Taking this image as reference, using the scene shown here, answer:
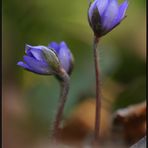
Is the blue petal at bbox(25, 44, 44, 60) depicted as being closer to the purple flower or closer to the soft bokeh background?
the purple flower

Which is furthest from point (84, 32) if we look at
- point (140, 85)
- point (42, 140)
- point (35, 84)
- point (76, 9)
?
point (42, 140)

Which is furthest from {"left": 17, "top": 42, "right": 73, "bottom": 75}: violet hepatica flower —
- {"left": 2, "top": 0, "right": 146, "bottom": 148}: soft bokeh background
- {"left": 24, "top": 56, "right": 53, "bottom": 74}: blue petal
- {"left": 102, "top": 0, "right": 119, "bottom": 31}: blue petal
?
{"left": 2, "top": 0, "right": 146, "bottom": 148}: soft bokeh background

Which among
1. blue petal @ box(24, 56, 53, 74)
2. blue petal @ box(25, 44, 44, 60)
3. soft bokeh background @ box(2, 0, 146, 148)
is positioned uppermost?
blue petal @ box(25, 44, 44, 60)

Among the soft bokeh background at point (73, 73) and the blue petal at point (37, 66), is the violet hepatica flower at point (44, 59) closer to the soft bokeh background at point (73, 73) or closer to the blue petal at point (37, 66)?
the blue petal at point (37, 66)

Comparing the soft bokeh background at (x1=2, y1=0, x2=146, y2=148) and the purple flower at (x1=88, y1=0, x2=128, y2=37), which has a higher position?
the purple flower at (x1=88, y1=0, x2=128, y2=37)

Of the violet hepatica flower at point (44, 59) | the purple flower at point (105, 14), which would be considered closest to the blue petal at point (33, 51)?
the violet hepatica flower at point (44, 59)

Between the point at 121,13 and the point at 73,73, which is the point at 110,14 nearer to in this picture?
the point at 121,13

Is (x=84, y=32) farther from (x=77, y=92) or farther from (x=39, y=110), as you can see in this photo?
(x=39, y=110)

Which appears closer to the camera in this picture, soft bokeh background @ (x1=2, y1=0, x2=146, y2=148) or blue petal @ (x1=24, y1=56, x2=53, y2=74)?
blue petal @ (x1=24, y1=56, x2=53, y2=74)

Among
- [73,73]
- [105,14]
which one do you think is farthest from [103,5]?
Result: [73,73]
